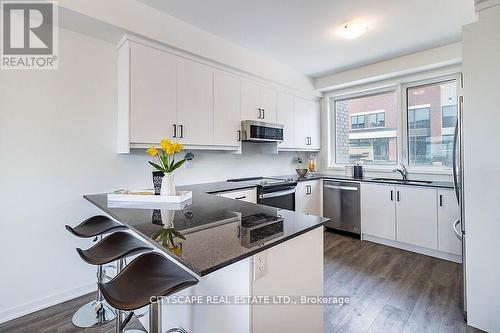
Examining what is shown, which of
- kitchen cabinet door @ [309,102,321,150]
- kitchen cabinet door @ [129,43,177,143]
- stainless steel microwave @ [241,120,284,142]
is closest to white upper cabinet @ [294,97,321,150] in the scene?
kitchen cabinet door @ [309,102,321,150]

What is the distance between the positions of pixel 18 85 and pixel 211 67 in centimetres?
180

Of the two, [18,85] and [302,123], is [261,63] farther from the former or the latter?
[18,85]

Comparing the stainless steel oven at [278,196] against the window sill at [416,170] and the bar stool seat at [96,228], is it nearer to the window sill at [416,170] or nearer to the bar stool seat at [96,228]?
the window sill at [416,170]

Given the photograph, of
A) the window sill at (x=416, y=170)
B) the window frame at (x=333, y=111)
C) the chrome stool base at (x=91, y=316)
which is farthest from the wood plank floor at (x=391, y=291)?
the chrome stool base at (x=91, y=316)

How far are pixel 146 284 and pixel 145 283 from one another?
11 millimetres

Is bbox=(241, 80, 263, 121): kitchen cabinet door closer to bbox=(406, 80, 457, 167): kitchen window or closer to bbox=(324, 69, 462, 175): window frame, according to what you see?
bbox=(324, 69, 462, 175): window frame

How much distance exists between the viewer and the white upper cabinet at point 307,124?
425 centimetres

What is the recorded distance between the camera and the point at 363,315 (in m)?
1.96

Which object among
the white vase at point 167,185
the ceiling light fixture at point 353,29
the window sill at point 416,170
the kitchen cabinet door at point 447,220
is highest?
the ceiling light fixture at point 353,29

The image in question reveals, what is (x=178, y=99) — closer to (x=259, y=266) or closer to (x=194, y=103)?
(x=194, y=103)

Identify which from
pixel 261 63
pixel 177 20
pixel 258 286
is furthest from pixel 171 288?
pixel 261 63

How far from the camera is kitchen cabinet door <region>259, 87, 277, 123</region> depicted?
3.64 meters

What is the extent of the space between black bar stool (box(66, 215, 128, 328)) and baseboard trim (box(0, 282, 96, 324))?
0.88ft

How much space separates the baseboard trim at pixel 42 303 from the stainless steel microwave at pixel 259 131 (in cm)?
235
